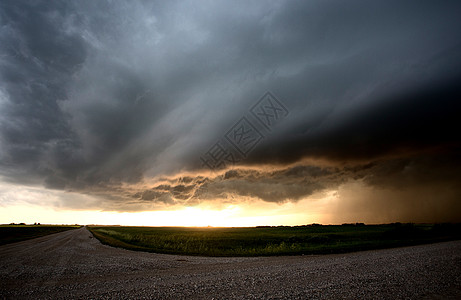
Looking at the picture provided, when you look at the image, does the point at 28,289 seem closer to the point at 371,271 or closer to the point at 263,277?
the point at 263,277

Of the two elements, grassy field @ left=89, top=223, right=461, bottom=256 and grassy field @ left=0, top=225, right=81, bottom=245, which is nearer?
grassy field @ left=89, top=223, right=461, bottom=256

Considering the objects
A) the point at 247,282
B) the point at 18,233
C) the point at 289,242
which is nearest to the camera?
the point at 247,282

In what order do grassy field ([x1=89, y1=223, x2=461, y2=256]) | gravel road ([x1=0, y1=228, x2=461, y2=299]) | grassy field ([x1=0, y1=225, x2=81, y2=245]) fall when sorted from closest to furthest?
gravel road ([x1=0, y1=228, x2=461, y2=299]) → grassy field ([x1=89, y1=223, x2=461, y2=256]) → grassy field ([x1=0, y1=225, x2=81, y2=245])

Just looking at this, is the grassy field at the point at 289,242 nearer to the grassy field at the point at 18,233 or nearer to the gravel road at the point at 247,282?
the gravel road at the point at 247,282

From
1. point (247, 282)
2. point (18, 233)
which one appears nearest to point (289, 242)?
point (247, 282)

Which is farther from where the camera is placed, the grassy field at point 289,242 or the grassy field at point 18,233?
the grassy field at point 18,233

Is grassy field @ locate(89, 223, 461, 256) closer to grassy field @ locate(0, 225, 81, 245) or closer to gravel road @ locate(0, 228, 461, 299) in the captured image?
gravel road @ locate(0, 228, 461, 299)

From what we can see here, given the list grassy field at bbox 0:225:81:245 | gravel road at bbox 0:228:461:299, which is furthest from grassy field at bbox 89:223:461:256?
grassy field at bbox 0:225:81:245

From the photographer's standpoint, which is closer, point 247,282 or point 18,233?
point 247,282

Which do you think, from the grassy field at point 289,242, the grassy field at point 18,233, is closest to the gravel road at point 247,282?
the grassy field at point 289,242

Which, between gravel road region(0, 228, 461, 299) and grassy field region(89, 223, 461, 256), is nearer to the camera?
gravel road region(0, 228, 461, 299)

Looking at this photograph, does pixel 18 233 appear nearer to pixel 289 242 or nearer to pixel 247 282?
pixel 289 242

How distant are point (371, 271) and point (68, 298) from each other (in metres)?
18.6

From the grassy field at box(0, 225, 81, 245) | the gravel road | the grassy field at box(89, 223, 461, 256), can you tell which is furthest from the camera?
the grassy field at box(0, 225, 81, 245)
